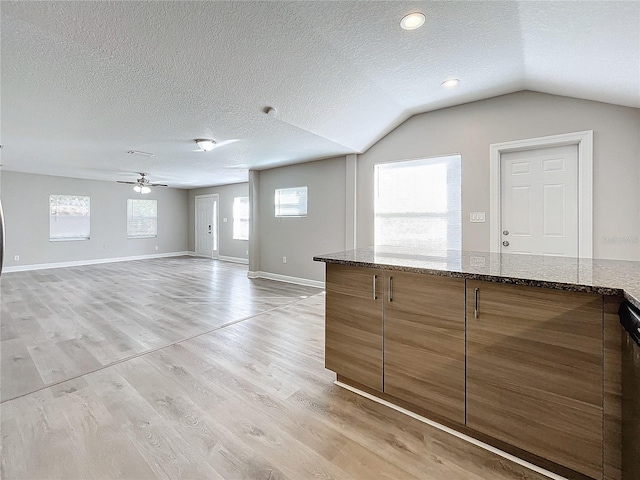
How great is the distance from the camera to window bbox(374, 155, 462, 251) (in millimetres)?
4008

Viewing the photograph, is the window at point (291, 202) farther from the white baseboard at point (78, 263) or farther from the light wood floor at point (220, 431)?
the white baseboard at point (78, 263)

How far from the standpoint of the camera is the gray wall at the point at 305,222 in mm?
5254

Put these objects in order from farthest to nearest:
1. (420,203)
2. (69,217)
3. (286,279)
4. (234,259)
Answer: (234,259)
(69,217)
(286,279)
(420,203)

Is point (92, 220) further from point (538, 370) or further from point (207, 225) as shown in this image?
point (538, 370)

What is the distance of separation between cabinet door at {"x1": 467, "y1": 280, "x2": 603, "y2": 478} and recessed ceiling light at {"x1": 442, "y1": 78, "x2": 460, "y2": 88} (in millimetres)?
2530

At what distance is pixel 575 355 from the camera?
127 cm

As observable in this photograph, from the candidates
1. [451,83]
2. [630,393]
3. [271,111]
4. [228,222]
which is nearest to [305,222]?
[271,111]

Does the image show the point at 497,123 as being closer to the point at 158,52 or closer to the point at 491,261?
the point at 491,261

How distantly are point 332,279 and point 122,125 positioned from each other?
333 cm

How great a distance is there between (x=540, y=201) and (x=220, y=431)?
3.98 m

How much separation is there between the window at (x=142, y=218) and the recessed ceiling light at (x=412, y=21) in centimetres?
917

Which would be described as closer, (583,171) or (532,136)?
(583,171)

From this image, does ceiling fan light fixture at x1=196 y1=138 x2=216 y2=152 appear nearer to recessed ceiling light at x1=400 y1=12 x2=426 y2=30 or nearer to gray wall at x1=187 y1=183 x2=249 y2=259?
recessed ceiling light at x1=400 y1=12 x2=426 y2=30

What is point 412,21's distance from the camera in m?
2.15
